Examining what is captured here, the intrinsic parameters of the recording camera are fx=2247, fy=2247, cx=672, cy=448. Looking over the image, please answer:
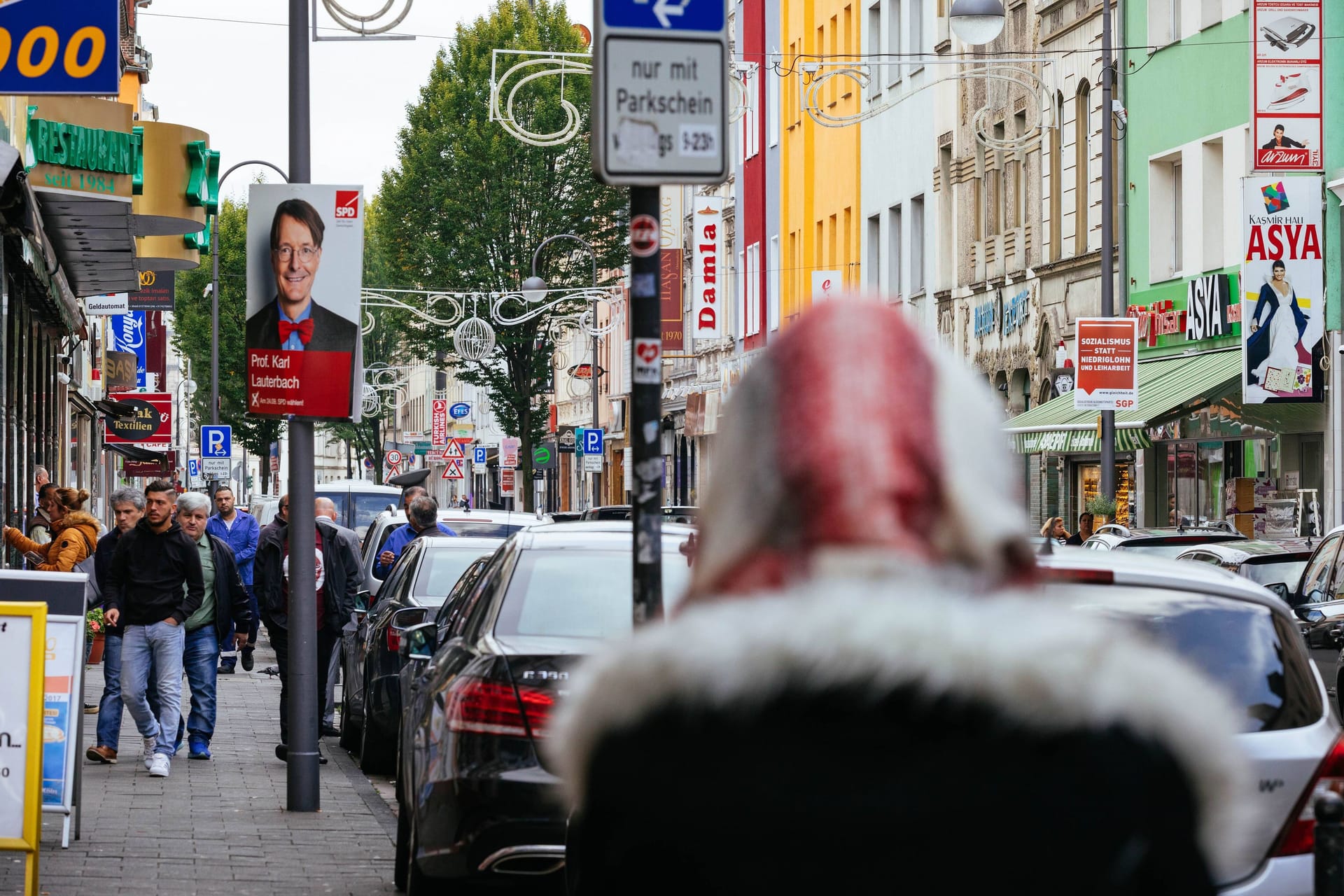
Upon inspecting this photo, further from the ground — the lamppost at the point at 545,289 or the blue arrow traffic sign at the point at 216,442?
the lamppost at the point at 545,289

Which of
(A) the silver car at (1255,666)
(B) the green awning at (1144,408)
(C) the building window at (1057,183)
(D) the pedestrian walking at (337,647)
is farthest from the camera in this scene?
(C) the building window at (1057,183)

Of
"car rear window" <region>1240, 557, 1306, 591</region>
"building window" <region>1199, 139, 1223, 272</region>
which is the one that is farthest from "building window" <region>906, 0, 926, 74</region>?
"car rear window" <region>1240, 557, 1306, 591</region>

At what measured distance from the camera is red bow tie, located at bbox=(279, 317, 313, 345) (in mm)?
12125

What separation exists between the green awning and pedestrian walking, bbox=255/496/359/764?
15271mm

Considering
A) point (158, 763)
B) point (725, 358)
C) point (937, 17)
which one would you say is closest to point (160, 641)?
point (158, 763)

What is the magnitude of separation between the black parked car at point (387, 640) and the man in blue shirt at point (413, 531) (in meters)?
2.02

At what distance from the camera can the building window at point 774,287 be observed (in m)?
54.8

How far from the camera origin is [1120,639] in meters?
2.28

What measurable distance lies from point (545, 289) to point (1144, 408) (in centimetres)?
2734

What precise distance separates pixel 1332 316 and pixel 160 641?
1839cm

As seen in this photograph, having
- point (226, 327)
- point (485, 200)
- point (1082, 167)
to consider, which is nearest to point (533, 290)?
point (485, 200)

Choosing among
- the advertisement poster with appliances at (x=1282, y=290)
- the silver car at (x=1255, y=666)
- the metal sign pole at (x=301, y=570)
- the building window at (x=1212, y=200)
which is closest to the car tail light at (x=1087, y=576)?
the silver car at (x=1255, y=666)

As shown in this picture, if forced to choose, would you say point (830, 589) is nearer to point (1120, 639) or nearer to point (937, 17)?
point (1120, 639)

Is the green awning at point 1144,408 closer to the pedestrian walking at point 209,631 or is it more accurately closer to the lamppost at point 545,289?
the lamppost at point 545,289
